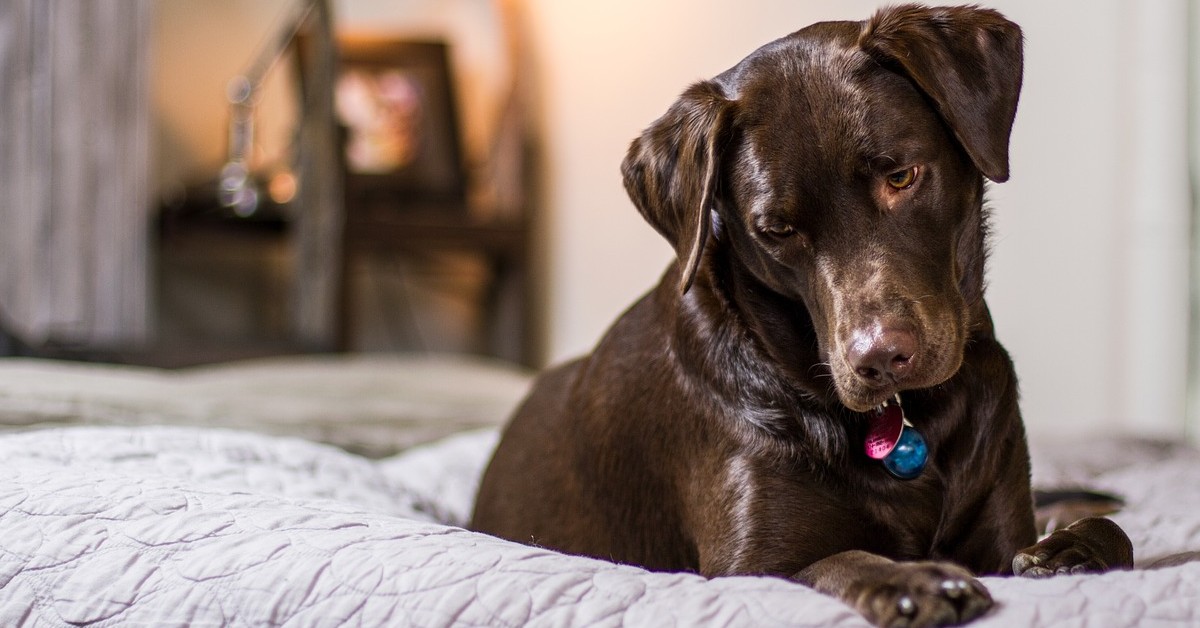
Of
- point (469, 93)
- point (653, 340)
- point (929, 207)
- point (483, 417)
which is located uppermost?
point (469, 93)

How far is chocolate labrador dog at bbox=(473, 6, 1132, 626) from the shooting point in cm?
108

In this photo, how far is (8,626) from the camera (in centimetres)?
105

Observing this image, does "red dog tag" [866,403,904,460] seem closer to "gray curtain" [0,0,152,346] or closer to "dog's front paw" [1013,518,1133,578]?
"dog's front paw" [1013,518,1133,578]

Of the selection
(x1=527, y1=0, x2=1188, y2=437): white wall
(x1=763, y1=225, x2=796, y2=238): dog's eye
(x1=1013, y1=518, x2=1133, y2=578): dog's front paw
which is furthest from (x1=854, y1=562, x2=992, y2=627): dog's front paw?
(x1=527, y1=0, x2=1188, y2=437): white wall

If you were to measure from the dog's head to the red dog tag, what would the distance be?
9 cm

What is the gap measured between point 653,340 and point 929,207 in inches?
15.5

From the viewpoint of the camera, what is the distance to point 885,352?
3.30ft

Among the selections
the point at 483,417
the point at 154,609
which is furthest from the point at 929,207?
the point at 483,417

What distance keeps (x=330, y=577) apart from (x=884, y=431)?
0.59m

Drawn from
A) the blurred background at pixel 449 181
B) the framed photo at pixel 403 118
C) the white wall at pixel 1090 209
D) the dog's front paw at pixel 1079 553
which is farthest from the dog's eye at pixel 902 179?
the framed photo at pixel 403 118

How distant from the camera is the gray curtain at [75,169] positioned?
13.1ft

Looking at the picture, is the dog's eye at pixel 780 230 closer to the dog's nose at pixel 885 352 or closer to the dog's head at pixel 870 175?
the dog's head at pixel 870 175

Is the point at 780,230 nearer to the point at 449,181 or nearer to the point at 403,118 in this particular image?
the point at 449,181

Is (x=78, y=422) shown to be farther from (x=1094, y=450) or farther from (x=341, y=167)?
(x=341, y=167)
